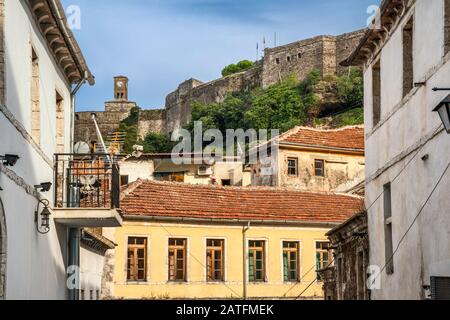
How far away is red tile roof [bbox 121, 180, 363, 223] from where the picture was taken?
36656 mm

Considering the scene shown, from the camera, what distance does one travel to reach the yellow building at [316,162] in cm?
4731

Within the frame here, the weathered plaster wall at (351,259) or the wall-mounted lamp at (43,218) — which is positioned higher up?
the wall-mounted lamp at (43,218)

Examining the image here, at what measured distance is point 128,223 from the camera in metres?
35.8

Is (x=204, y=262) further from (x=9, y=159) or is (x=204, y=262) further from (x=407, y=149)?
(x=9, y=159)

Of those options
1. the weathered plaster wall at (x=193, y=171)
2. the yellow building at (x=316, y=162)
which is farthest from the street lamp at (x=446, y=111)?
the weathered plaster wall at (x=193, y=171)

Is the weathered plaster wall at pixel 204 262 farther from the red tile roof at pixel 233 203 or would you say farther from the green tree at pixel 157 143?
the green tree at pixel 157 143

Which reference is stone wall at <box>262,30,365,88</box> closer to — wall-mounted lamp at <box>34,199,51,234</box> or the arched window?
wall-mounted lamp at <box>34,199,51,234</box>

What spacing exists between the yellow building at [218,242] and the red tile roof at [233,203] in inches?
→ 1.4

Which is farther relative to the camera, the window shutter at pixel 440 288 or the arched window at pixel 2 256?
the window shutter at pixel 440 288

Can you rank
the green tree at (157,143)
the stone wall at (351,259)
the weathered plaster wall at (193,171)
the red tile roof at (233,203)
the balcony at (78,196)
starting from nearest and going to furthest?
the balcony at (78,196), the stone wall at (351,259), the red tile roof at (233,203), the weathered plaster wall at (193,171), the green tree at (157,143)

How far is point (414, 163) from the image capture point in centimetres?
1734

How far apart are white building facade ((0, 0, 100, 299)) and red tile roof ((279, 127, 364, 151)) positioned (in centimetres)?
2725

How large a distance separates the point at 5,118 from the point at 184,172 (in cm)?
3743

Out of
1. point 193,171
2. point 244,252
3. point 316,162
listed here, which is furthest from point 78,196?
point 193,171
